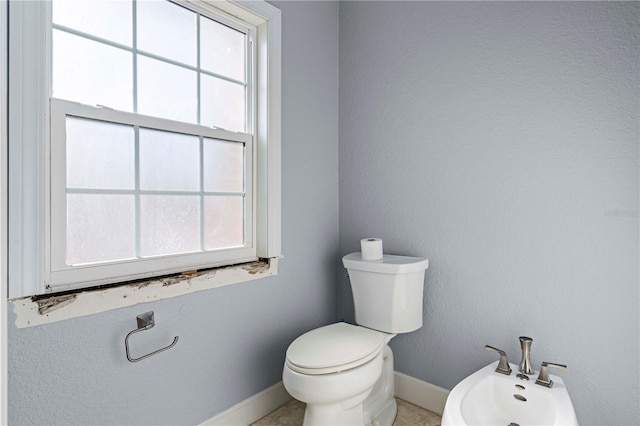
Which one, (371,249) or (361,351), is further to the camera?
(371,249)

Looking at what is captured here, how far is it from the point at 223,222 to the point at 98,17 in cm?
90

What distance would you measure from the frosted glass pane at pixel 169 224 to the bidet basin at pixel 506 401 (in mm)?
1166

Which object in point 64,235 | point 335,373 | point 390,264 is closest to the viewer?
point 64,235

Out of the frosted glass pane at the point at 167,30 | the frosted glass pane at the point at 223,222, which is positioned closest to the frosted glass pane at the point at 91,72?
the frosted glass pane at the point at 167,30

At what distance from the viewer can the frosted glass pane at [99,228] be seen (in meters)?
1.26

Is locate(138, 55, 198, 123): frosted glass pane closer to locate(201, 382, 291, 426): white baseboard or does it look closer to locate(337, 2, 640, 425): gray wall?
locate(337, 2, 640, 425): gray wall

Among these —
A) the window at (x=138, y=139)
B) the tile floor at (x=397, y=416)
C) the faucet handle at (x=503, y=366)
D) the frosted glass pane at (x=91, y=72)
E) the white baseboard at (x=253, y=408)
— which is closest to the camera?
the window at (x=138, y=139)

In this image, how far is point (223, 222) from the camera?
1.72 metres

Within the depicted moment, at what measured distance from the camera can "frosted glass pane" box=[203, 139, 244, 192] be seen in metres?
1.65

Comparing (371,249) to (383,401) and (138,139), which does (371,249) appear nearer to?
(383,401)

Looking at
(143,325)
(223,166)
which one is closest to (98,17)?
(223,166)

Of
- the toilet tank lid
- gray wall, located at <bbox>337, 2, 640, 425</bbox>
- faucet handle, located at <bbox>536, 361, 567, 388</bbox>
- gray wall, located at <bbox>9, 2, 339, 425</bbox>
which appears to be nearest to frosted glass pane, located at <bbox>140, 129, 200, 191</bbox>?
gray wall, located at <bbox>9, 2, 339, 425</bbox>

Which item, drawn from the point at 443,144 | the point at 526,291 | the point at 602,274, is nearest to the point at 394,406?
the point at 526,291

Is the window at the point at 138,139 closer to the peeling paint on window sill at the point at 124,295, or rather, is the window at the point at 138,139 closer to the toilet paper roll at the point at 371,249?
the peeling paint on window sill at the point at 124,295
